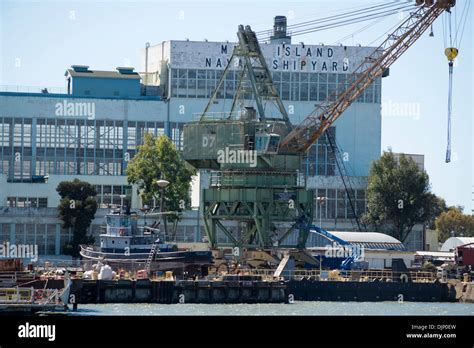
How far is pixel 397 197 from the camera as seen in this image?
113 meters

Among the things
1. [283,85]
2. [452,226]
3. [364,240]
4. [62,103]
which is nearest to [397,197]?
[283,85]


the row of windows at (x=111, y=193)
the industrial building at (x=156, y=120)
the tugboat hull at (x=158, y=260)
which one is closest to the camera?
the tugboat hull at (x=158, y=260)

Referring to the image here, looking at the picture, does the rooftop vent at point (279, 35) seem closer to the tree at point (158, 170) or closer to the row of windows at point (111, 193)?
the tree at point (158, 170)

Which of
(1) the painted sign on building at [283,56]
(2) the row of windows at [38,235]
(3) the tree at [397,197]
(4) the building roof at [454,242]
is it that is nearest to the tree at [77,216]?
(2) the row of windows at [38,235]

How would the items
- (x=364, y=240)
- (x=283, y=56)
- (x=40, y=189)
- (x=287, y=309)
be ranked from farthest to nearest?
(x=283, y=56), (x=40, y=189), (x=364, y=240), (x=287, y=309)

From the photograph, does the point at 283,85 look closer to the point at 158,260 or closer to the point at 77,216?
the point at 77,216

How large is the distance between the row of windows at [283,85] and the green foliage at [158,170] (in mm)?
14762

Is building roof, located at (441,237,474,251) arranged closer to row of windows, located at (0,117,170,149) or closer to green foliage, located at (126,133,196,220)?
green foliage, located at (126,133,196,220)

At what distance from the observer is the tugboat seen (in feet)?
253

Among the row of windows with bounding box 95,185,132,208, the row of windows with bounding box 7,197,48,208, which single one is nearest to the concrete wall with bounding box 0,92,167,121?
the row of windows with bounding box 95,185,132,208

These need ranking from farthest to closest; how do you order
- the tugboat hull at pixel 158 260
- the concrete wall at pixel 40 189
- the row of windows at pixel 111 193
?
the row of windows at pixel 111 193 → the concrete wall at pixel 40 189 → the tugboat hull at pixel 158 260

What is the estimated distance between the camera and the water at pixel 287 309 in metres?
60.8

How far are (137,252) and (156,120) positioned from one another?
1479 inches
